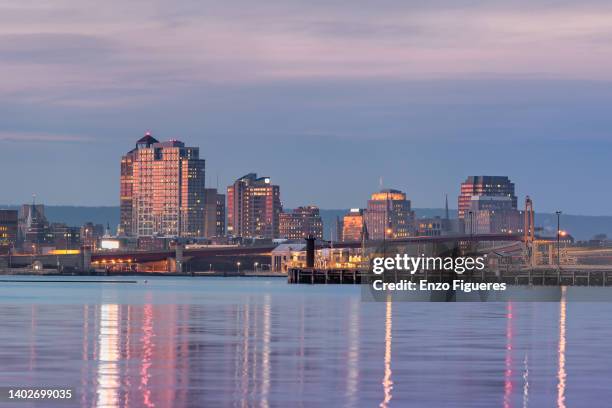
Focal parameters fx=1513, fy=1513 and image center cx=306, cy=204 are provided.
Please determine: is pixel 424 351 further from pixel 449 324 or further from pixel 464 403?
pixel 449 324

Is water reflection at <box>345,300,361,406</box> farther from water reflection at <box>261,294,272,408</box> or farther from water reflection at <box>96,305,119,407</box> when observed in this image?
water reflection at <box>96,305,119,407</box>

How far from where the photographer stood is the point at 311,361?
1531 inches

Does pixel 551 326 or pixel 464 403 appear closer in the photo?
pixel 464 403

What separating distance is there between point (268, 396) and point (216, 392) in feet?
4.03

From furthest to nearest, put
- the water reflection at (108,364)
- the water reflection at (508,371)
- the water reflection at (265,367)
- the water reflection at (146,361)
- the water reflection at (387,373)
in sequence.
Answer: the water reflection at (508,371)
the water reflection at (265,367)
the water reflection at (146,361)
the water reflection at (387,373)
the water reflection at (108,364)

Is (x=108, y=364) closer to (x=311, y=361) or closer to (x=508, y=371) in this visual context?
(x=311, y=361)

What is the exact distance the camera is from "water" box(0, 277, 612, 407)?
30078mm

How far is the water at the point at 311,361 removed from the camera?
98.7 ft

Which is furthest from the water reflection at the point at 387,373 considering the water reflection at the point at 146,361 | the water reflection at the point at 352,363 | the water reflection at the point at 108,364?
the water reflection at the point at 108,364

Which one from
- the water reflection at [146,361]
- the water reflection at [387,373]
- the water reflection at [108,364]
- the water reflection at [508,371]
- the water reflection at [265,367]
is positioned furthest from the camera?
the water reflection at [508,371]

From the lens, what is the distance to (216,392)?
100 feet

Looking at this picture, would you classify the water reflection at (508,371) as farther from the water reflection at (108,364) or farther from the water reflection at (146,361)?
the water reflection at (108,364)

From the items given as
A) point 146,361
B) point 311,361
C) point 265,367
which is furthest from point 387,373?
point 146,361

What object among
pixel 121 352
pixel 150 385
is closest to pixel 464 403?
pixel 150 385
